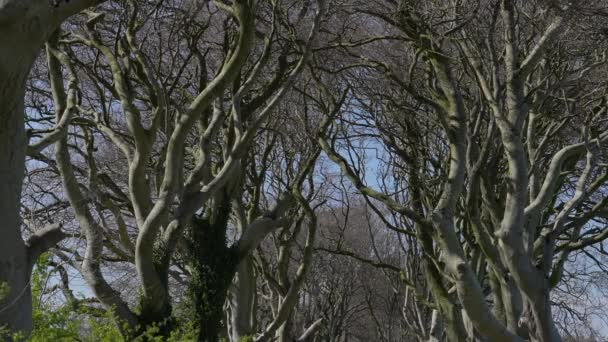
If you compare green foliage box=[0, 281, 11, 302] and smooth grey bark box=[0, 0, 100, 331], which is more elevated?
smooth grey bark box=[0, 0, 100, 331]

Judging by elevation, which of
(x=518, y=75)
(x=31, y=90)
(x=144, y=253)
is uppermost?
(x=31, y=90)

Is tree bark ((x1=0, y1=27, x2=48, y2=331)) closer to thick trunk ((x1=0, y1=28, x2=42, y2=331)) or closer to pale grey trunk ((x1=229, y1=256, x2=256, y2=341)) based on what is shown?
thick trunk ((x1=0, y1=28, x2=42, y2=331))

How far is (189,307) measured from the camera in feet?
37.0

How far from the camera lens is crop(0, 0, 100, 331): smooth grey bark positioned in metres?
4.32

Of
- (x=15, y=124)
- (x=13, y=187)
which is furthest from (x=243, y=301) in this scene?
(x=15, y=124)

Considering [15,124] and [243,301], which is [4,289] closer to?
[15,124]

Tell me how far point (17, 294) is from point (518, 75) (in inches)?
245

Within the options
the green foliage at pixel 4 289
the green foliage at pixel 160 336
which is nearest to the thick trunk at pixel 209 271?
the green foliage at pixel 160 336

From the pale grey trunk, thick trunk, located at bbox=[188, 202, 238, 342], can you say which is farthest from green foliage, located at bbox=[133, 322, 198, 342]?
the pale grey trunk

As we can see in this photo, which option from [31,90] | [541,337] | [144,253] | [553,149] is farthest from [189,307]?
[553,149]

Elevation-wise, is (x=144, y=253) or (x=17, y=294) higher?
A: (x=144, y=253)

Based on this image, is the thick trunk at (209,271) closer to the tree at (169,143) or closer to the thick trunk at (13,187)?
the tree at (169,143)

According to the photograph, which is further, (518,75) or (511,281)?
(511,281)

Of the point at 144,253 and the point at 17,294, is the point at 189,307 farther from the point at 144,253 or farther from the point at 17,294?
the point at 17,294
